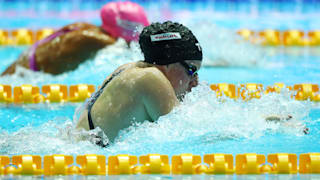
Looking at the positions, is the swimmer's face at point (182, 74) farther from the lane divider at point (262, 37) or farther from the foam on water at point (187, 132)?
the lane divider at point (262, 37)

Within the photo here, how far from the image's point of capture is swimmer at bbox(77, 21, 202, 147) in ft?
9.68

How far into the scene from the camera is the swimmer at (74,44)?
5.34 m

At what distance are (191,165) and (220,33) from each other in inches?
165

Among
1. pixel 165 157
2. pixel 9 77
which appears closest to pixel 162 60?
pixel 165 157

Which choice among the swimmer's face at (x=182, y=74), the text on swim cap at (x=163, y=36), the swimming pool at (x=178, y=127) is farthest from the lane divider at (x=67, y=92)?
the text on swim cap at (x=163, y=36)

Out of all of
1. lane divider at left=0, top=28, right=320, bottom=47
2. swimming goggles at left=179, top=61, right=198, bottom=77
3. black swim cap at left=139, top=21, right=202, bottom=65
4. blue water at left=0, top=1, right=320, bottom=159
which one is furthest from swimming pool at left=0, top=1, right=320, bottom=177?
lane divider at left=0, top=28, right=320, bottom=47

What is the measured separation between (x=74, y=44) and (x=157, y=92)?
2568mm

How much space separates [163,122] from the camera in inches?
121

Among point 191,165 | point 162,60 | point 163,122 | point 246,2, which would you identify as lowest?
point 191,165

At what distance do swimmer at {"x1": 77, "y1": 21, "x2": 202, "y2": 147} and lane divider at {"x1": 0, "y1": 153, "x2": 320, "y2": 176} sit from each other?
0.18 meters

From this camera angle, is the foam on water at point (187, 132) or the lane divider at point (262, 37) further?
the lane divider at point (262, 37)

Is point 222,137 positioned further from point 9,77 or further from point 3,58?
point 3,58

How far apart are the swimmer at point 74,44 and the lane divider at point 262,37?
2.68 meters

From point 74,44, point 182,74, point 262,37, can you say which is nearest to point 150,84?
point 182,74
